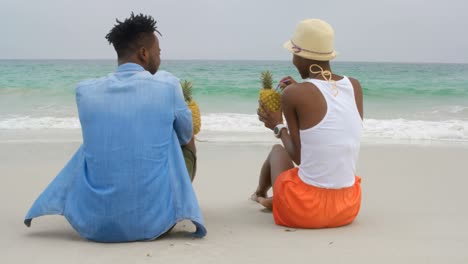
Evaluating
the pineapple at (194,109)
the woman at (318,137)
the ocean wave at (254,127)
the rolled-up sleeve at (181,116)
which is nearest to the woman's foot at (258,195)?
the woman at (318,137)

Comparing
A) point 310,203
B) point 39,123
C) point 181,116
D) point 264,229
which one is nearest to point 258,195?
point 264,229

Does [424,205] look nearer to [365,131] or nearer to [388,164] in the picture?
[388,164]

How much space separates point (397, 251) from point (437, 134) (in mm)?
7470

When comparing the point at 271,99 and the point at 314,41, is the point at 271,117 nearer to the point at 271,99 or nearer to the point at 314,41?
the point at 271,99

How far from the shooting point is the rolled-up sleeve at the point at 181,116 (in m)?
3.45

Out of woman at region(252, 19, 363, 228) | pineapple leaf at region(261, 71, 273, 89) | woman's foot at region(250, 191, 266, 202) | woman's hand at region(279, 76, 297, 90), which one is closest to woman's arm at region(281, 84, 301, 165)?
woman at region(252, 19, 363, 228)

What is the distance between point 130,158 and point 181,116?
400 mm

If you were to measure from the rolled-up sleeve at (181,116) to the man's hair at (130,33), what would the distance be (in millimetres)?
398

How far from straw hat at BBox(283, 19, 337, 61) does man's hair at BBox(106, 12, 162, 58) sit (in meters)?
0.95

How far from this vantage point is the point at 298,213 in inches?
149

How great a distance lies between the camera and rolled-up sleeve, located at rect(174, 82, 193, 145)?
345 centimetres

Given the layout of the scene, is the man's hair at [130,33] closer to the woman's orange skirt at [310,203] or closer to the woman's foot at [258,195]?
the woman's orange skirt at [310,203]

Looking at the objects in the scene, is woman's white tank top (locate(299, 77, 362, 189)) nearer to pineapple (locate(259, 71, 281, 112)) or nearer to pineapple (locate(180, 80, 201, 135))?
pineapple (locate(259, 71, 281, 112))

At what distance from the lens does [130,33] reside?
3.52m
